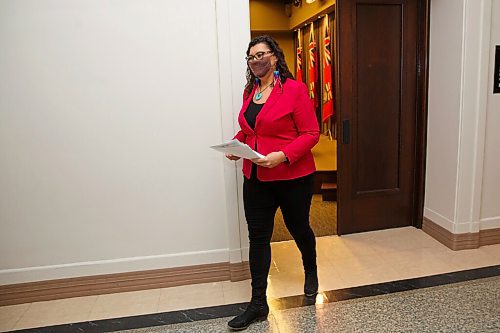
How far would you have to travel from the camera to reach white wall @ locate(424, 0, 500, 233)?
2.80 m

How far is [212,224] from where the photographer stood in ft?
8.77

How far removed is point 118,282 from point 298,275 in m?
1.21

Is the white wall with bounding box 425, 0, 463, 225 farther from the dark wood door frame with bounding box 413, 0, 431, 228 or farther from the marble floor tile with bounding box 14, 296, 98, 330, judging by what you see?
the marble floor tile with bounding box 14, 296, 98, 330

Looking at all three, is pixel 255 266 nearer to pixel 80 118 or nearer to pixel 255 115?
pixel 255 115

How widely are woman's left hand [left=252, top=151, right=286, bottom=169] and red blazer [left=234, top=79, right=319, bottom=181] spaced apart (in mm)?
34

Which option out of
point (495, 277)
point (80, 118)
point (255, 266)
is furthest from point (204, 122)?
point (495, 277)

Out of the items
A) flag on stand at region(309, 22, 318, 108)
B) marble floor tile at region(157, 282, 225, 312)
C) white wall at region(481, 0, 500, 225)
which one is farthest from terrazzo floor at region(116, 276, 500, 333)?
flag on stand at region(309, 22, 318, 108)

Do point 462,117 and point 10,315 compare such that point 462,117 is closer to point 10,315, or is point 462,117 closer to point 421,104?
point 421,104

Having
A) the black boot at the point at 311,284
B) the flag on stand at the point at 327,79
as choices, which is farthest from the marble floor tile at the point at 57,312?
the flag on stand at the point at 327,79

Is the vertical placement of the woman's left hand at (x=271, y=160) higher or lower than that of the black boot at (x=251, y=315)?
higher

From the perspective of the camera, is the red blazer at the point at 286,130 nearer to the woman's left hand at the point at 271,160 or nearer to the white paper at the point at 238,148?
the woman's left hand at the point at 271,160

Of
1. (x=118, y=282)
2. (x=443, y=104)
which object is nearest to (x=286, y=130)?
(x=118, y=282)

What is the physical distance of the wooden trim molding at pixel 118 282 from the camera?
2.54 metres

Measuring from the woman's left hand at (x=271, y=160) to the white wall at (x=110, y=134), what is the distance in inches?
25.0
